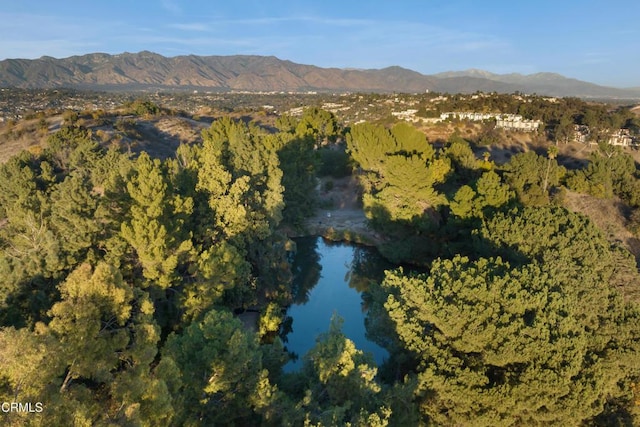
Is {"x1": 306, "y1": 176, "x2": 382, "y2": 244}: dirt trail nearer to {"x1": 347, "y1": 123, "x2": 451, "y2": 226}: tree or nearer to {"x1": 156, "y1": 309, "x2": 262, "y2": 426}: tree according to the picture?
{"x1": 347, "y1": 123, "x2": 451, "y2": 226}: tree

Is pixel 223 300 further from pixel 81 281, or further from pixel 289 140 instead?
pixel 289 140

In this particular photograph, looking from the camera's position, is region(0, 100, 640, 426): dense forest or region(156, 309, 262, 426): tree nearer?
region(0, 100, 640, 426): dense forest

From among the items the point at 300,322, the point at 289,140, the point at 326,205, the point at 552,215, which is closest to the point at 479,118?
the point at 326,205

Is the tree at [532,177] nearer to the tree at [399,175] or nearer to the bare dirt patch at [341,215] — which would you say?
the tree at [399,175]

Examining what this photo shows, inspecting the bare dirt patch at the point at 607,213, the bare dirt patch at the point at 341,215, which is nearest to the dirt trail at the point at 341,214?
the bare dirt patch at the point at 341,215

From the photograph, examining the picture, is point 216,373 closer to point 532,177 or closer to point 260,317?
point 260,317

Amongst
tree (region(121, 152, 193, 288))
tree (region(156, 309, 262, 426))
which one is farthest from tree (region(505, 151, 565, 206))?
tree (region(156, 309, 262, 426))
